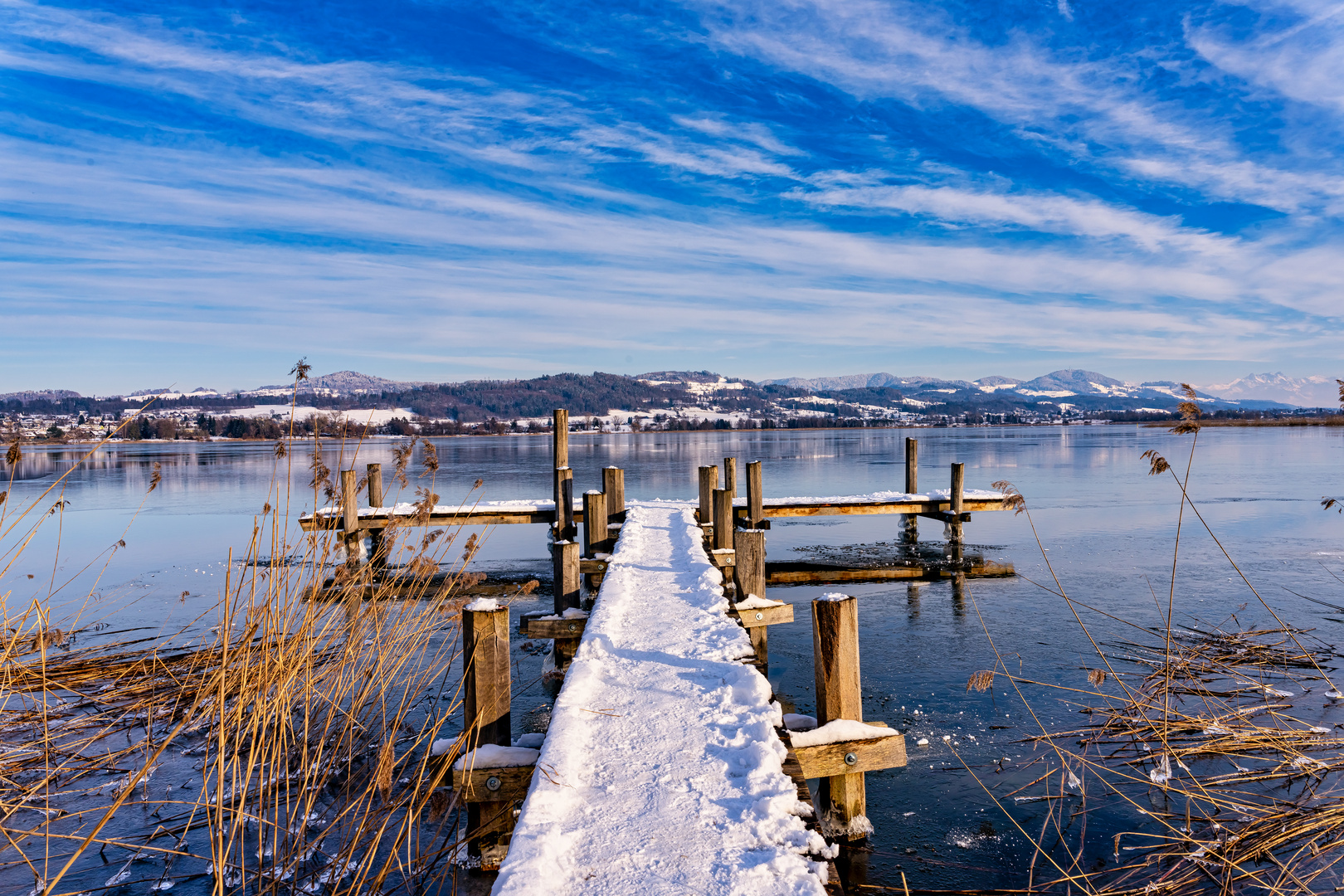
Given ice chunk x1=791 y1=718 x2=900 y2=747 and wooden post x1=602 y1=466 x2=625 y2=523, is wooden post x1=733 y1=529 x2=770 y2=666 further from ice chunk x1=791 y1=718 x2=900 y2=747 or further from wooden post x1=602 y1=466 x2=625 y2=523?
wooden post x1=602 y1=466 x2=625 y2=523

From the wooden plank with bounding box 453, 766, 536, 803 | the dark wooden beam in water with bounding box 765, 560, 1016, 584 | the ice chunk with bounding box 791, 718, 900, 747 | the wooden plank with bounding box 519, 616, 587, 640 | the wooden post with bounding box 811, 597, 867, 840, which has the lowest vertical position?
the dark wooden beam in water with bounding box 765, 560, 1016, 584

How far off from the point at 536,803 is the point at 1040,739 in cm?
503

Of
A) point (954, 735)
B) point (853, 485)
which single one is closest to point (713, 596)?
point (954, 735)

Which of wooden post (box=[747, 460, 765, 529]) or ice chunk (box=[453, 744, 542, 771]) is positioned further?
wooden post (box=[747, 460, 765, 529])

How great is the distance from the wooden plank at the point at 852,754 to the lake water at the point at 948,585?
3.01ft

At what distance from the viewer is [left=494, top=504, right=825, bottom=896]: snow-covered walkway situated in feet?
9.82

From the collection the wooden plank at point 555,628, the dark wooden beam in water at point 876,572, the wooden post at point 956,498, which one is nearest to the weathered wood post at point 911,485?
the wooden post at point 956,498

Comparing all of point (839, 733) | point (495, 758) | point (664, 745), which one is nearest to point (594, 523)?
point (495, 758)

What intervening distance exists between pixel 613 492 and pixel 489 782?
358 inches

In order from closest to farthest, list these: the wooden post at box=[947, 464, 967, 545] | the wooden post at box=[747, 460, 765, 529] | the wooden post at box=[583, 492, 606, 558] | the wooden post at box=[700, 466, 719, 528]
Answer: the wooden post at box=[583, 492, 606, 558]
the wooden post at box=[700, 466, 719, 528]
the wooden post at box=[747, 460, 765, 529]
the wooden post at box=[947, 464, 967, 545]

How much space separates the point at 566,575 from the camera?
27.9 ft

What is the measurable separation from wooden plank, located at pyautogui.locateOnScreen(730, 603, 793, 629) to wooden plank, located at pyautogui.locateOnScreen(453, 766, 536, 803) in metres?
3.00

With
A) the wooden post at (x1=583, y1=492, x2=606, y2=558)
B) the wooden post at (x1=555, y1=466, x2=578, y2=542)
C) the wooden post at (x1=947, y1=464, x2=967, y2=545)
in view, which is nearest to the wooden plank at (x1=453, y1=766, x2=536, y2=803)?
the wooden post at (x1=583, y1=492, x2=606, y2=558)

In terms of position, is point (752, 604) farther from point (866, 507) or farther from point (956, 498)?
point (956, 498)
